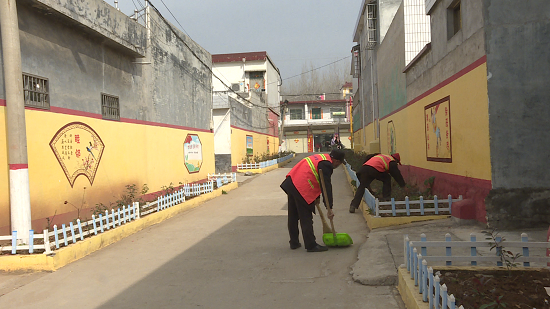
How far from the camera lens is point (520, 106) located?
20.3 ft

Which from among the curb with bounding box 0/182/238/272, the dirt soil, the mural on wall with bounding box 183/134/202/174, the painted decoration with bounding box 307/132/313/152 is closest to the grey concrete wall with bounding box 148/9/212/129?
the mural on wall with bounding box 183/134/202/174

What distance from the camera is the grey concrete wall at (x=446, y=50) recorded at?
21.8 ft

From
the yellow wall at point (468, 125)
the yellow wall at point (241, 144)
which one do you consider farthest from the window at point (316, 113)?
the yellow wall at point (468, 125)

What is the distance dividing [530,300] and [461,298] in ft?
1.77

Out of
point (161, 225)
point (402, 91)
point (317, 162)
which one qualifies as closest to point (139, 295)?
point (317, 162)

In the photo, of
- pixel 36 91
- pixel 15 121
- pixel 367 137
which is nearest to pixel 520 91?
pixel 15 121

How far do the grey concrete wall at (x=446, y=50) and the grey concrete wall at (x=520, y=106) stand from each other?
1.18ft

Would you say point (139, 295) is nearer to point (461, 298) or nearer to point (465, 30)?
point (461, 298)

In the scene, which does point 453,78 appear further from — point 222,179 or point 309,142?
point 309,142

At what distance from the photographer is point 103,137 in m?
9.44

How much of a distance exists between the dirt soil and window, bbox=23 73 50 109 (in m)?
6.98

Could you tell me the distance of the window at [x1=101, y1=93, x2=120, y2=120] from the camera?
9.56 m

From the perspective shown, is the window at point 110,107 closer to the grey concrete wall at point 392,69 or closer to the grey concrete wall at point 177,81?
the grey concrete wall at point 177,81

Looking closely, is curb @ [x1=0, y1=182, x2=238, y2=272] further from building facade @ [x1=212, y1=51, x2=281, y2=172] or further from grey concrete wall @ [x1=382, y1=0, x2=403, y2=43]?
grey concrete wall @ [x1=382, y1=0, x2=403, y2=43]
